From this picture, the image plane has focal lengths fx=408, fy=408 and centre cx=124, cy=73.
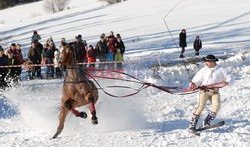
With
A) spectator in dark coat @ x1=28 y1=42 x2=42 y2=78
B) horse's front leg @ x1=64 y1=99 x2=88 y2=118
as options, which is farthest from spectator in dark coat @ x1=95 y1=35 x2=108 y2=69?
horse's front leg @ x1=64 y1=99 x2=88 y2=118

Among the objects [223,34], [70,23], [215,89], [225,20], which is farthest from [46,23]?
[215,89]

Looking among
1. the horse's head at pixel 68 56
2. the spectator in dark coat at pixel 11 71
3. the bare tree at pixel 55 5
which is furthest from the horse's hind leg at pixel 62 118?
the bare tree at pixel 55 5

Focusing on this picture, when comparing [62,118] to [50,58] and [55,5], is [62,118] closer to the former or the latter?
[50,58]

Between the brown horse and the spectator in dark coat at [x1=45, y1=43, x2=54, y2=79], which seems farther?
the spectator in dark coat at [x1=45, y1=43, x2=54, y2=79]

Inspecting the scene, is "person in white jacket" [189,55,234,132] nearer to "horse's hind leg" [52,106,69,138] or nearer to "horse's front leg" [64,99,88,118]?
"horse's front leg" [64,99,88,118]

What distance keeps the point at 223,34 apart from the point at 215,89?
19513 millimetres

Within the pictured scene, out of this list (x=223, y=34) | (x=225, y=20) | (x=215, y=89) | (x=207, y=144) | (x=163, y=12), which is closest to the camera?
(x=207, y=144)

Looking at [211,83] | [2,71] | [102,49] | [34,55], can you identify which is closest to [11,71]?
[2,71]

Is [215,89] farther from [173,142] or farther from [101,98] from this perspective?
[101,98]

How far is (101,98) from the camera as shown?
10.6 metres

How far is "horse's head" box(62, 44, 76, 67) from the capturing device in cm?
846

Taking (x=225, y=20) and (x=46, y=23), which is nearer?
(x=225, y=20)

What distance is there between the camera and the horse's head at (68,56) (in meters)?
8.46

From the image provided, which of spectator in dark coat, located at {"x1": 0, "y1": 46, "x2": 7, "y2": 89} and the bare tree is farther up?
the bare tree
